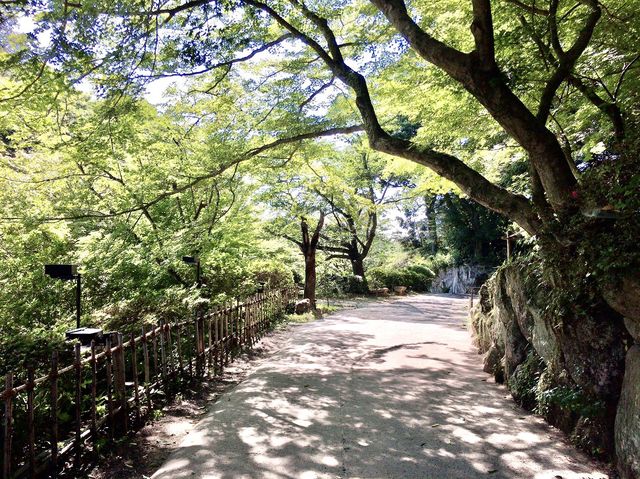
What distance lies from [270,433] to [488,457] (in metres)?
2.10

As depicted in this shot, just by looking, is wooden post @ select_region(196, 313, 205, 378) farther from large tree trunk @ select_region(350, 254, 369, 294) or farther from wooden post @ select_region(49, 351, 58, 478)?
large tree trunk @ select_region(350, 254, 369, 294)

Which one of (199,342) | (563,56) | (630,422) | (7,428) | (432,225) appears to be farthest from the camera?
(432,225)

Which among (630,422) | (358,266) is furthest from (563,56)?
(358,266)

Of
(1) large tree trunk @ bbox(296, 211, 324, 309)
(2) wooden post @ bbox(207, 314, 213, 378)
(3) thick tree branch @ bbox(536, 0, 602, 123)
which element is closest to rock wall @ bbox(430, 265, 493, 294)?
(1) large tree trunk @ bbox(296, 211, 324, 309)

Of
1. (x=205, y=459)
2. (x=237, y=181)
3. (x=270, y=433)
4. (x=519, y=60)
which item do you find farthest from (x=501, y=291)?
(x=237, y=181)

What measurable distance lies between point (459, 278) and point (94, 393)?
103ft

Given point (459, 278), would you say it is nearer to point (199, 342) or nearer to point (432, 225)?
point (432, 225)

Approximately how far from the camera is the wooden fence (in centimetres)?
322

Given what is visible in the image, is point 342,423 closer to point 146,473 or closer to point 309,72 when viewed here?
point 146,473

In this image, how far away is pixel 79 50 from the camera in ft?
16.6

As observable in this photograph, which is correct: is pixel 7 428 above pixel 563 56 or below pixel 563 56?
below

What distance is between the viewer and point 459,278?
3234 cm

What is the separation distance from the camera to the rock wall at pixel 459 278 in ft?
97.8

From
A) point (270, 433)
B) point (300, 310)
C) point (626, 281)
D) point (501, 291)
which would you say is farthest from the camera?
point (300, 310)
